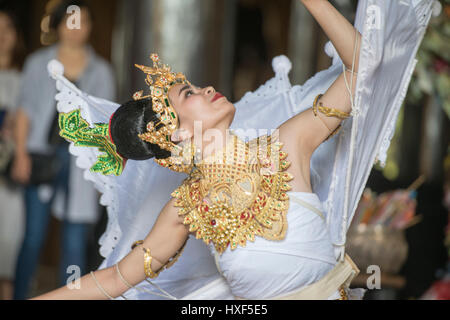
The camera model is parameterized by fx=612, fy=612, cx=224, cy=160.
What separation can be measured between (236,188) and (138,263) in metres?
0.34

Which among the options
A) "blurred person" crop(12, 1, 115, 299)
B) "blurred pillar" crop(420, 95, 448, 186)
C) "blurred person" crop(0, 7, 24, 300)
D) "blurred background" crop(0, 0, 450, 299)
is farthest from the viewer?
"blurred pillar" crop(420, 95, 448, 186)

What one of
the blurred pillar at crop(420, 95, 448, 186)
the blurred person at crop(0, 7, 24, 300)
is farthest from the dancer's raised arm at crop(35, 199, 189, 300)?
the blurred pillar at crop(420, 95, 448, 186)

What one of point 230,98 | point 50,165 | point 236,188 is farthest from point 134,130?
point 50,165

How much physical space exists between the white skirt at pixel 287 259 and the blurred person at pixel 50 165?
1664mm

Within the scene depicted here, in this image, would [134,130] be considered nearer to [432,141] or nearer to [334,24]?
[334,24]

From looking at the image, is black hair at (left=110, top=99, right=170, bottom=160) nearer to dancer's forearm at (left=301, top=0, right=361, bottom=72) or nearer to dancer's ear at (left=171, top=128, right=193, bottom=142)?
dancer's ear at (left=171, top=128, right=193, bottom=142)

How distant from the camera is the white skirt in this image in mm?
1544

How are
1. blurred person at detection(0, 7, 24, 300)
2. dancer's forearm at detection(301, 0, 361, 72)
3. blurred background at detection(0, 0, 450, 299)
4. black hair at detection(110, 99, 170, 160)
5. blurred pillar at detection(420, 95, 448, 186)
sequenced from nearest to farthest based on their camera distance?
dancer's forearm at detection(301, 0, 361, 72) → black hair at detection(110, 99, 170, 160) → blurred background at detection(0, 0, 450, 299) → blurred person at detection(0, 7, 24, 300) → blurred pillar at detection(420, 95, 448, 186)

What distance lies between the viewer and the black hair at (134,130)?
1599 mm

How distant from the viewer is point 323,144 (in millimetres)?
1781

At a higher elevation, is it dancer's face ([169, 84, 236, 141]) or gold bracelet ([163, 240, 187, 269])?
dancer's face ([169, 84, 236, 141])

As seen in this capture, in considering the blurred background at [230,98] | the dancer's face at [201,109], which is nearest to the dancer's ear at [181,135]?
the dancer's face at [201,109]

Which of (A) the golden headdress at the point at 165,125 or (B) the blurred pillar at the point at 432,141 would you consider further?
(B) the blurred pillar at the point at 432,141

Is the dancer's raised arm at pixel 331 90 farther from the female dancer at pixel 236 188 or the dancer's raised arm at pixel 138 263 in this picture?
the dancer's raised arm at pixel 138 263
